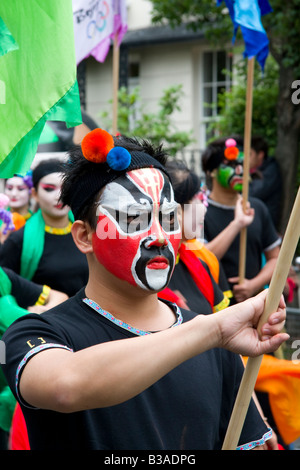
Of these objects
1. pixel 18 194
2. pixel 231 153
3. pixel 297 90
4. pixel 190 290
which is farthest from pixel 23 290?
pixel 297 90

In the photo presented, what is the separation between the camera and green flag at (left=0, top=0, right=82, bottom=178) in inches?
88.4

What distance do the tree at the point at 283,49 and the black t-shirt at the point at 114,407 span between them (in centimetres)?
572

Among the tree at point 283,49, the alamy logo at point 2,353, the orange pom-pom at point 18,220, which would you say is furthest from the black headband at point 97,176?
the tree at point 283,49

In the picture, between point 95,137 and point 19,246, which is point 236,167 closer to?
point 19,246

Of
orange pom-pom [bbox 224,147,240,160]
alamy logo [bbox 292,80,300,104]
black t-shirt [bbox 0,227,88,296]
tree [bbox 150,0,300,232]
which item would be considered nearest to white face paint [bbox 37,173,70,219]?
black t-shirt [bbox 0,227,88,296]

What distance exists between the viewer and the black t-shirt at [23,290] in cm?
384

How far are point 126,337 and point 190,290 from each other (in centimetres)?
130

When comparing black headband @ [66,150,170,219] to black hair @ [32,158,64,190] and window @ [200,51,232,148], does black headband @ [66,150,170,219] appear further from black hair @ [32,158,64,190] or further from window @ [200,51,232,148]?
window @ [200,51,232,148]

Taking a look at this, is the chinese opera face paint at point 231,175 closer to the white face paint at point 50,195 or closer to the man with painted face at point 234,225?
the man with painted face at point 234,225

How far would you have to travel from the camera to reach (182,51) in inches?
507

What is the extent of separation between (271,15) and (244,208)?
10.8 feet

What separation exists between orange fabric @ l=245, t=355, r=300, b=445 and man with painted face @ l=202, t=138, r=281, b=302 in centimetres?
142

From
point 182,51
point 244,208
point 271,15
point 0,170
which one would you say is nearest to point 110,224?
point 0,170

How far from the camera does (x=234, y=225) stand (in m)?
4.70
